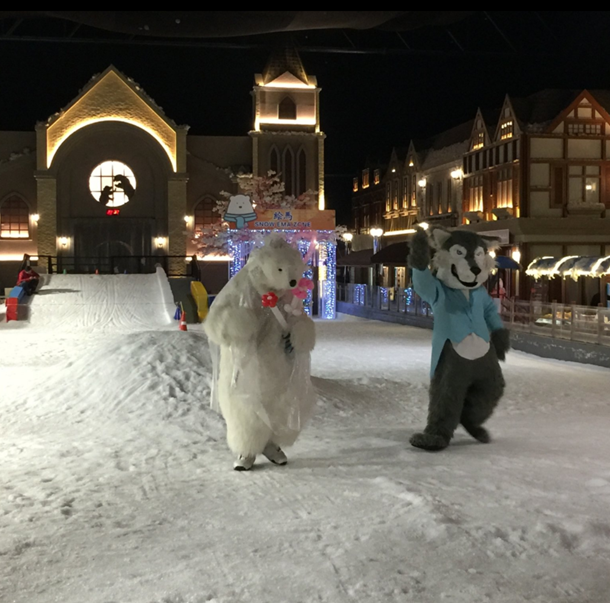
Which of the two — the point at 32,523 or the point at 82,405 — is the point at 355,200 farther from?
the point at 32,523

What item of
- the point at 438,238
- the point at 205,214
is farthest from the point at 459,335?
the point at 205,214

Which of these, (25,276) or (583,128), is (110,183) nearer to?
(25,276)

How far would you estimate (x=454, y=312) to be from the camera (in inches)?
279

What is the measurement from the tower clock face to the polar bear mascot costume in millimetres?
30872

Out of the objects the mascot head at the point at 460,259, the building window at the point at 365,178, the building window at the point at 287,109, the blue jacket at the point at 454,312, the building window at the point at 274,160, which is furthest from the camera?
the building window at the point at 365,178

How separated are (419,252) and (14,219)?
32.4 meters

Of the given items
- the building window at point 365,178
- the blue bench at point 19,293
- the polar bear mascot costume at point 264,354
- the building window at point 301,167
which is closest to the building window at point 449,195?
the building window at point 301,167

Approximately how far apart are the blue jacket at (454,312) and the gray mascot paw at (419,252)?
8 cm

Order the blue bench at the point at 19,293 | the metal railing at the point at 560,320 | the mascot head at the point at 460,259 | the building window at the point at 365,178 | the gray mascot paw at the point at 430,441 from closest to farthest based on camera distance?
the gray mascot paw at the point at 430,441, the mascot head at the point at 460,259, the metal railing at the point at 560,320, the blue bench at the point at 19,293, the building window at the point at 365,178

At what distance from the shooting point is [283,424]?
614 cm

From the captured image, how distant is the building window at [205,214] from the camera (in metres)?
37.0

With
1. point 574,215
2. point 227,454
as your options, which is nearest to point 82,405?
point 227,454

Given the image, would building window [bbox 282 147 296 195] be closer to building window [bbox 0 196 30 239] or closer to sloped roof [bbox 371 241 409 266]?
building window [bbox 0 196 30 239]

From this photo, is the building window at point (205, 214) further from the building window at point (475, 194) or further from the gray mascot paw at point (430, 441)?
the gray mascot paw at point (430, 441)
